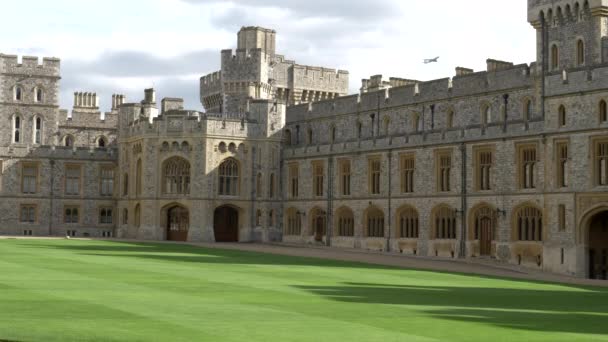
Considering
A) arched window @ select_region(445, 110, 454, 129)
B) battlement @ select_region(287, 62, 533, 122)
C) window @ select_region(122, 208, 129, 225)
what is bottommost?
window @ select_region(122, 208, 129, 225)

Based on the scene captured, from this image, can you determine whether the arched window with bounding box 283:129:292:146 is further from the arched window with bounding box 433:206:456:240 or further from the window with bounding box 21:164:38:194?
the arched window with bounding box 433:206:456:240

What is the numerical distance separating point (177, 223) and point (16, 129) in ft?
44.9

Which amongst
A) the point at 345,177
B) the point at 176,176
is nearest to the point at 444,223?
the point at 345,177

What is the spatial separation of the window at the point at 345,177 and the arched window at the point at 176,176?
944cm

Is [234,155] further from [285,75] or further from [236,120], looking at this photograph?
[285,75]

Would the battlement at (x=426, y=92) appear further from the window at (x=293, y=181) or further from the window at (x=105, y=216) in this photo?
the window at (x=105, y=216)

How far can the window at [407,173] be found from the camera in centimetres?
4788

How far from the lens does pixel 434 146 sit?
46.0 m

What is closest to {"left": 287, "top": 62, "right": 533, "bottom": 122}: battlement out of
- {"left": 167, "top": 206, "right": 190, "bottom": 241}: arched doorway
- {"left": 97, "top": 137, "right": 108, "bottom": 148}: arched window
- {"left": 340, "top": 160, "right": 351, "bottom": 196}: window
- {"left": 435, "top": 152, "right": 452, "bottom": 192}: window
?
{"left": 340, "top": 160, "right": 351, "bottom": 196}: window

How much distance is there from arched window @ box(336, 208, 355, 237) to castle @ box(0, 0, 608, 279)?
0.41 ft

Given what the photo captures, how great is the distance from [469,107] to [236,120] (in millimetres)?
16105

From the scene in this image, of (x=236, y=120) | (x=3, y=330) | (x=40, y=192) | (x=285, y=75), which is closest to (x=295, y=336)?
(x=3, y=330)

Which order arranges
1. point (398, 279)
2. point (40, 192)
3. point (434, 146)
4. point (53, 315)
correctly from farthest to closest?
1. point (40, 192)
2. point (434, 146)
3. point (398, 279)
4. point (53, 315)

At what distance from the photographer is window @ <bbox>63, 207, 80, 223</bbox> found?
61.6m
